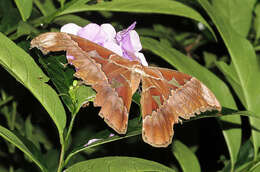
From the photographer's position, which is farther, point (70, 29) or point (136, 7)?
point (136, 7)

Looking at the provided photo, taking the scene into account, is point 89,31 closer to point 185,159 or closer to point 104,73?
point 104,73

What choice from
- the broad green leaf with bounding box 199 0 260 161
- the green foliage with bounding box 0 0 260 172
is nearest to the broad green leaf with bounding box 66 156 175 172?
the green foliage with bounding box 0 0 260 172

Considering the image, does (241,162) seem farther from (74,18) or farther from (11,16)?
(11,16)

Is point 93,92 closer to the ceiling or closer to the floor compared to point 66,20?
closer to the floor

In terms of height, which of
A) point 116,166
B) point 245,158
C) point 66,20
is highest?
point 66,20

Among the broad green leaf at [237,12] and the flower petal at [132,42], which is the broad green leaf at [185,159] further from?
the broad green leaf at [237,12]

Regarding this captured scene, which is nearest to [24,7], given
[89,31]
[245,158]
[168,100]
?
[89,31]

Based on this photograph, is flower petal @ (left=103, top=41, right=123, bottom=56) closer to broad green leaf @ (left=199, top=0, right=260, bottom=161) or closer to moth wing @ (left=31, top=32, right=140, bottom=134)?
moth wing @ (left=31, top=32, right=140, bottom=134)
